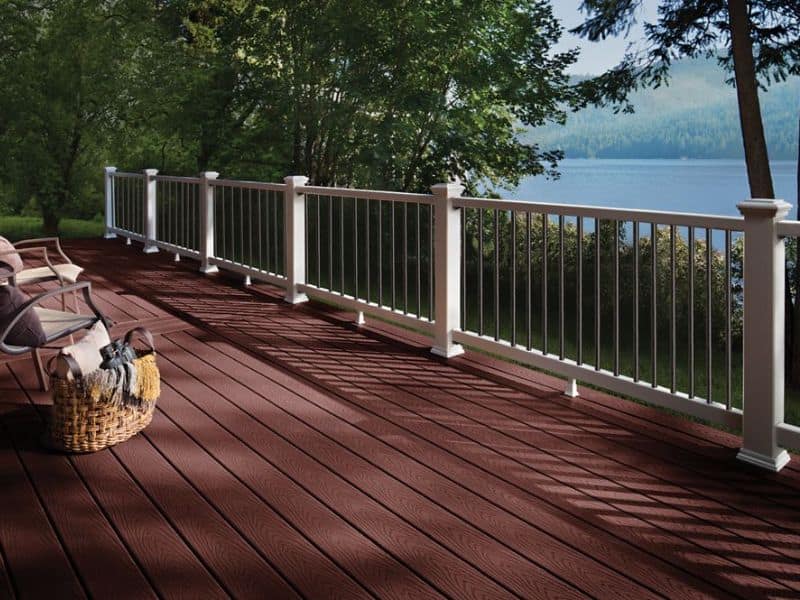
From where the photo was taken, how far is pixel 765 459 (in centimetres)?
311

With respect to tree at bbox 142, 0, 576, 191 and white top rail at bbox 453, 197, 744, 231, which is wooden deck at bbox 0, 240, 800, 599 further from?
tree at bbox 142, 0, 576, 191

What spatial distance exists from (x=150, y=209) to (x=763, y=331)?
8.24 meters

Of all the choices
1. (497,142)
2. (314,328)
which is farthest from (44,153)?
(314,328)

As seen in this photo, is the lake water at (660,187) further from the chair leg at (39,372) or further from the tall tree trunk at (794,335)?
the chair leg at (39,372)

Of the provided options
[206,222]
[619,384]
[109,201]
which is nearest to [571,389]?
[619,384]

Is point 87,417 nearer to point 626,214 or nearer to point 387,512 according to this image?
point 387,512

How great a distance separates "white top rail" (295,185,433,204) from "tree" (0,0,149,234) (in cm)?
1099

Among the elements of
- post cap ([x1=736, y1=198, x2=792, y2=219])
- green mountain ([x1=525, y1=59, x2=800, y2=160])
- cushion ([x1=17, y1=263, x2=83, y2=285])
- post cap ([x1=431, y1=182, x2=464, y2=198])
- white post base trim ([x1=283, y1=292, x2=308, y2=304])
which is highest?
green mountain ([x1=525, y1=59, x2=800, y2=160])

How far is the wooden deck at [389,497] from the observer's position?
2.26 m

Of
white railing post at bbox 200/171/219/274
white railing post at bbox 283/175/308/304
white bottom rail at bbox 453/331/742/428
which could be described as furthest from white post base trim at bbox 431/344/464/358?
white railing post at bbox 200/171/219/274

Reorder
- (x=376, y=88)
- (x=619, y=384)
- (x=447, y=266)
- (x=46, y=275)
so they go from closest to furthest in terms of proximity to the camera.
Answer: (x=619, y=384)
(x=447, y=266)
(x=46, y=275)
(x=376, y=88)

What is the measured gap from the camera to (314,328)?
558cm

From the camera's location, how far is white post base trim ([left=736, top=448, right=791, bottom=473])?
3.09 m

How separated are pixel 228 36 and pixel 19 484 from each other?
44.3 feet
